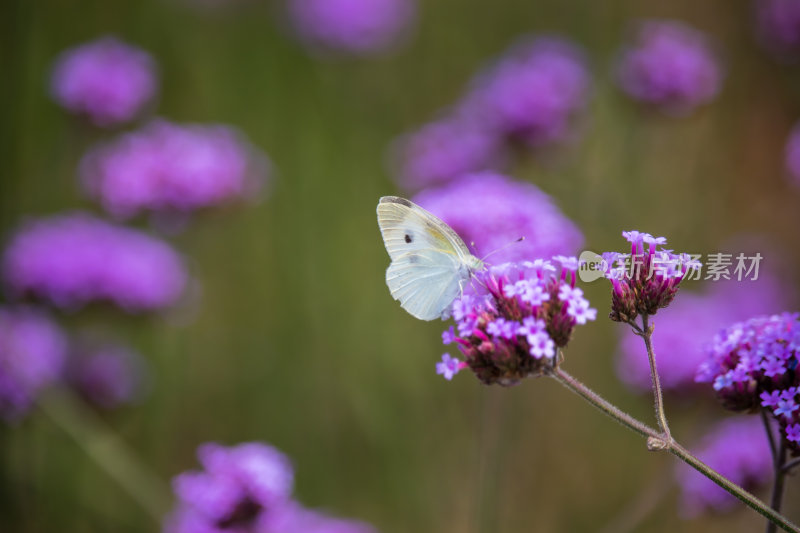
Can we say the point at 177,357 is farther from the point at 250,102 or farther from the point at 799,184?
the point at 799,184

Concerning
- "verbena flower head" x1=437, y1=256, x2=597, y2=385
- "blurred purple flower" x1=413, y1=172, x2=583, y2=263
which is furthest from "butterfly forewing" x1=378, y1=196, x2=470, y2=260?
"verbena flower head" x1=437, y1=256, x2=597, y2=385

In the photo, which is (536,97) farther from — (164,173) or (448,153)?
(164,173)

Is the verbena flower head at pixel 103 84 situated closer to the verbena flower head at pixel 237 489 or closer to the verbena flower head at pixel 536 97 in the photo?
the verbena flower head at pixel 536 97

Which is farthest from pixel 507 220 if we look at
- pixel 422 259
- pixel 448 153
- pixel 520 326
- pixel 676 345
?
pixel 448 153

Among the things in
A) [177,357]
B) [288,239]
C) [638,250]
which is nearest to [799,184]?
[638,250]

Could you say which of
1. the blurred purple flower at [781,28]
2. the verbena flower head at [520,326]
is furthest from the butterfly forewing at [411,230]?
the blurred purple flower at [781,28]

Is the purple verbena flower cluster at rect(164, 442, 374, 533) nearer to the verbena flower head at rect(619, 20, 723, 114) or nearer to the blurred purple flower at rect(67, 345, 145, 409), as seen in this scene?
the blurred purple flower at rect(67, 345, 145, 409)
